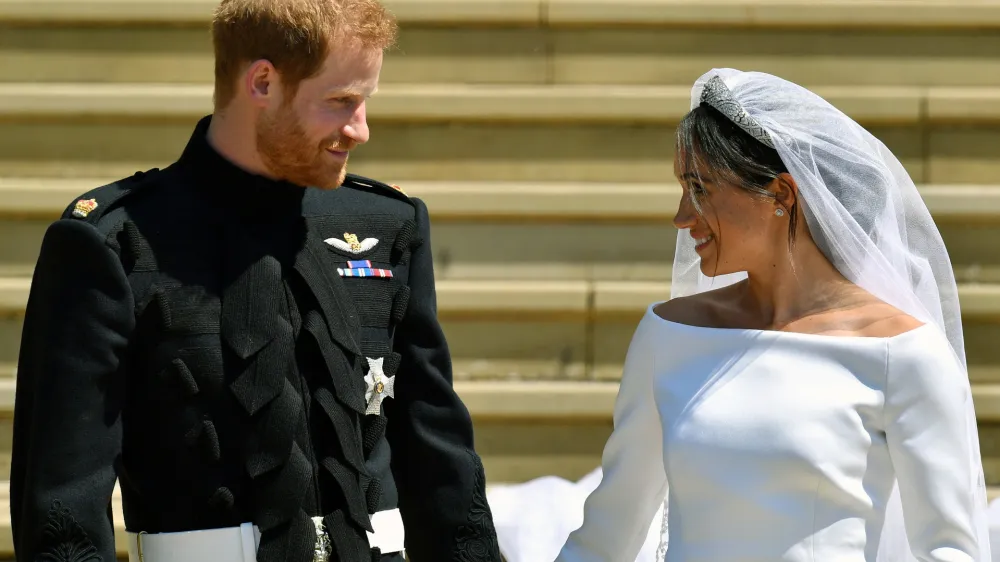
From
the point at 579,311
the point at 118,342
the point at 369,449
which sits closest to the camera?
the point at 118,342

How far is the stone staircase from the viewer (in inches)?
197

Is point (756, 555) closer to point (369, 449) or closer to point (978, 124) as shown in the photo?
point (369, 449)

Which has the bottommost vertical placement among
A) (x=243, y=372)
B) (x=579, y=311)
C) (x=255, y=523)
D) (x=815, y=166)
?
(x=579, y=311)

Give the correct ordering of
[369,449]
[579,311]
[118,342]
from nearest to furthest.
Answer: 1. [118,342]
2. [369,449]
3. [579,311]

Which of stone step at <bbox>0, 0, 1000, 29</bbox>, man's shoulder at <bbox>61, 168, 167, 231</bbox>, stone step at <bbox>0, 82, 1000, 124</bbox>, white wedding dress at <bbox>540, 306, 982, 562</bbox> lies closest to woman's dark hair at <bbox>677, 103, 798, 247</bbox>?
white wedding dress at <bbox>540, 306, 982, 562</bbox>

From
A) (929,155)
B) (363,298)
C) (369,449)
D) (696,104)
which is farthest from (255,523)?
(929,155)

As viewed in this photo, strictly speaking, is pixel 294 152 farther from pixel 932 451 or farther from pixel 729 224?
pixel 932 451

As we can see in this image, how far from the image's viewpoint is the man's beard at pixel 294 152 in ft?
8.56

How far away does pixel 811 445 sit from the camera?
102 inches

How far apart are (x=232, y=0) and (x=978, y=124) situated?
347 centimetres

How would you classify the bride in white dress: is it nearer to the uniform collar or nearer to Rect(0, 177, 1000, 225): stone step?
the uniform collar

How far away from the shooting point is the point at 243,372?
257cm

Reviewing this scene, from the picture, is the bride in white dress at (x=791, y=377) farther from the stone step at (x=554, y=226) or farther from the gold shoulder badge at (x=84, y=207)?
the stone step at (x=554, y=226)

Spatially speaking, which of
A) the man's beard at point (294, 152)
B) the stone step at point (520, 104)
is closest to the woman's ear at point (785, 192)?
the man's beard at point (294, 152)
